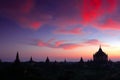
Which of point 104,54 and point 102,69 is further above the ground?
point 104,54

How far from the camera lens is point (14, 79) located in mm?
42312

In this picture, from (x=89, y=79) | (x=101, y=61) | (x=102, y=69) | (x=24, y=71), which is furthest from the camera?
(x=101, y=61)

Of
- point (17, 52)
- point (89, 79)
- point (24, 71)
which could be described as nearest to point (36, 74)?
point (24, 71)

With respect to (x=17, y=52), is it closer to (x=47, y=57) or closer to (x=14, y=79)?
(x=14, y=79)

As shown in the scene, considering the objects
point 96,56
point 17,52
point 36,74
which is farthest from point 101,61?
point 36,74

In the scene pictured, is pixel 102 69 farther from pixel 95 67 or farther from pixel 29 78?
pixel 29 78

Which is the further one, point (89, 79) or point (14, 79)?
point (89, 79)

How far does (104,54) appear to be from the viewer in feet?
449

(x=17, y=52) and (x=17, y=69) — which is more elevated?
(x=17, y=52)

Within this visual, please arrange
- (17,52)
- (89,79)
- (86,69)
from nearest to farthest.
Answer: (17,52) → (89,79) → (86,69)

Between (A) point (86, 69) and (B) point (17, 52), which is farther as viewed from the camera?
(A) point (86, 69)

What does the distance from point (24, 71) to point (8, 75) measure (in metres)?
3.71

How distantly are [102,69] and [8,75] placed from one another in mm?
77917

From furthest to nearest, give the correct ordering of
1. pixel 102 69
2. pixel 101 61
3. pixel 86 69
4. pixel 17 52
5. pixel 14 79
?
pixel 101 61 < pixel 86 69 < pixel 102 69 < pixel 17 52 < pixel 14 79
